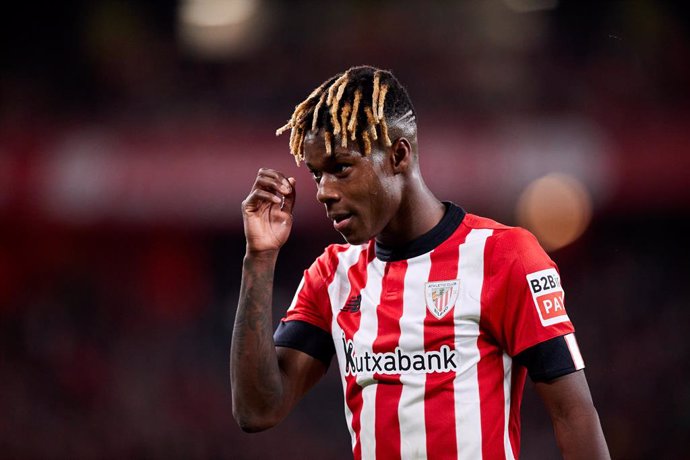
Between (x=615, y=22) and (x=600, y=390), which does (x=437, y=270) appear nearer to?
(x=600, y=390)

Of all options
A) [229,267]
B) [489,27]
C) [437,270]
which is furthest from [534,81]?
[437,270]

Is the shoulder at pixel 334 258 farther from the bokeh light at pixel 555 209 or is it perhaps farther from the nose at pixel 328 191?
the bokeh light at pixel 555 209

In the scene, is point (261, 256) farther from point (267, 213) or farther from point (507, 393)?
point (507, 393)

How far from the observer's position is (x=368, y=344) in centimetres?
216

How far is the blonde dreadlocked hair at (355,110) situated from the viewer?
83.0 inches

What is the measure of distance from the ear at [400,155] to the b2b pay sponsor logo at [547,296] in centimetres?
42

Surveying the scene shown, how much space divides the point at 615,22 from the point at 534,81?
4.26 feet

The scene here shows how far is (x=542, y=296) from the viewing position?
6.49 ft

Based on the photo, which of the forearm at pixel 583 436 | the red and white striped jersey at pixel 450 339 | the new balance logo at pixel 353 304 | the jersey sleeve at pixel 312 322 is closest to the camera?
the forearm at pixel 583 436

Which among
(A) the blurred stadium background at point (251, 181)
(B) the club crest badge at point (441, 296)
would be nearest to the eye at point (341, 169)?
(B) the club crest badge at point (441, 296)

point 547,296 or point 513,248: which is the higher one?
point 513,248

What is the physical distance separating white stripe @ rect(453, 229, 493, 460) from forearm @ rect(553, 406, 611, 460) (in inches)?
8.0

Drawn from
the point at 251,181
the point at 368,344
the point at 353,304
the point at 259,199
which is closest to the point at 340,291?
the point at 353,304

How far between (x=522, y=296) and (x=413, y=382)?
33cm
